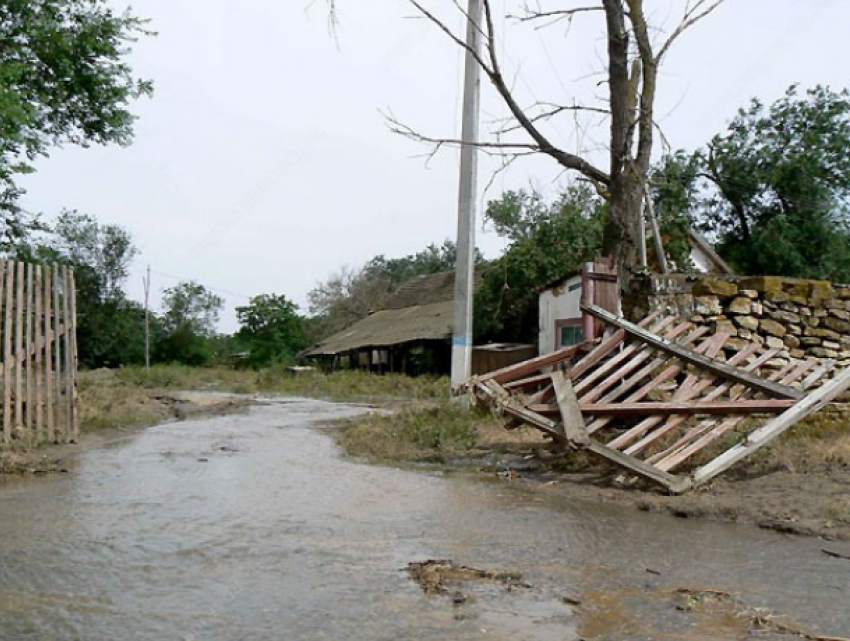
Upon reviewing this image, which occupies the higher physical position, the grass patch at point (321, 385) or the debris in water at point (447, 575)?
the debris in water at point (447, 575)

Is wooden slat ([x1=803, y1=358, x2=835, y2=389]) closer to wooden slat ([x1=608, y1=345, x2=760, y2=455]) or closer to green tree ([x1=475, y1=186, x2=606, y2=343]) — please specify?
wooden slat ([x1=608, y1=345, x2=760, y2=455])

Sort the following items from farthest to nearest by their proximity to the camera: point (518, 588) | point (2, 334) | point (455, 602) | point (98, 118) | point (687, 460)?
point (98, 118) < point (2, 334) < point (687, 460) < point (518, 588) < point (455, 602)

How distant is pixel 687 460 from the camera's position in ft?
25.1

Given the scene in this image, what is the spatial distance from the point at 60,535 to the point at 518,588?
3.10m

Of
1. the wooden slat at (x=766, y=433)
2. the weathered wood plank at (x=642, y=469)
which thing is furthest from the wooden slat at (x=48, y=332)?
the wooden slat at (x=766, y=433)

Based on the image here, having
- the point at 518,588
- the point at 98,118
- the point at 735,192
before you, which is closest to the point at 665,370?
the point at 518,588

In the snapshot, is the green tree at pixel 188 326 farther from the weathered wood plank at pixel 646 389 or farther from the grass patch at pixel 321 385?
the weathered wood plank at pixel 646 389

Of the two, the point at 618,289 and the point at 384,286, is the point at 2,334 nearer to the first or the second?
the point at 618,289

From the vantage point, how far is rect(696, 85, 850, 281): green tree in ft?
82.5

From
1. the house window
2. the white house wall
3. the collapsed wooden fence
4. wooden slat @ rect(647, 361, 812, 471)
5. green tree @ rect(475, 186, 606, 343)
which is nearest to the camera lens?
wooden slat @ rect(647, 361, 812, 471)

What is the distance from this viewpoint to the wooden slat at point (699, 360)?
7.42m

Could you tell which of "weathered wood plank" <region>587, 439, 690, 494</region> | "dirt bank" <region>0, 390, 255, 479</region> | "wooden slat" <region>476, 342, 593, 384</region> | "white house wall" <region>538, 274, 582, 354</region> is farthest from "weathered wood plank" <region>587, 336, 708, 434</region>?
"white house wall" <region>538, 274, 582, 354</region>

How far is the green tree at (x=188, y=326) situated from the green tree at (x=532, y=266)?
2927 cm

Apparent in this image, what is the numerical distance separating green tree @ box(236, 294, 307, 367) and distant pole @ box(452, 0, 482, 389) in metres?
39.2
